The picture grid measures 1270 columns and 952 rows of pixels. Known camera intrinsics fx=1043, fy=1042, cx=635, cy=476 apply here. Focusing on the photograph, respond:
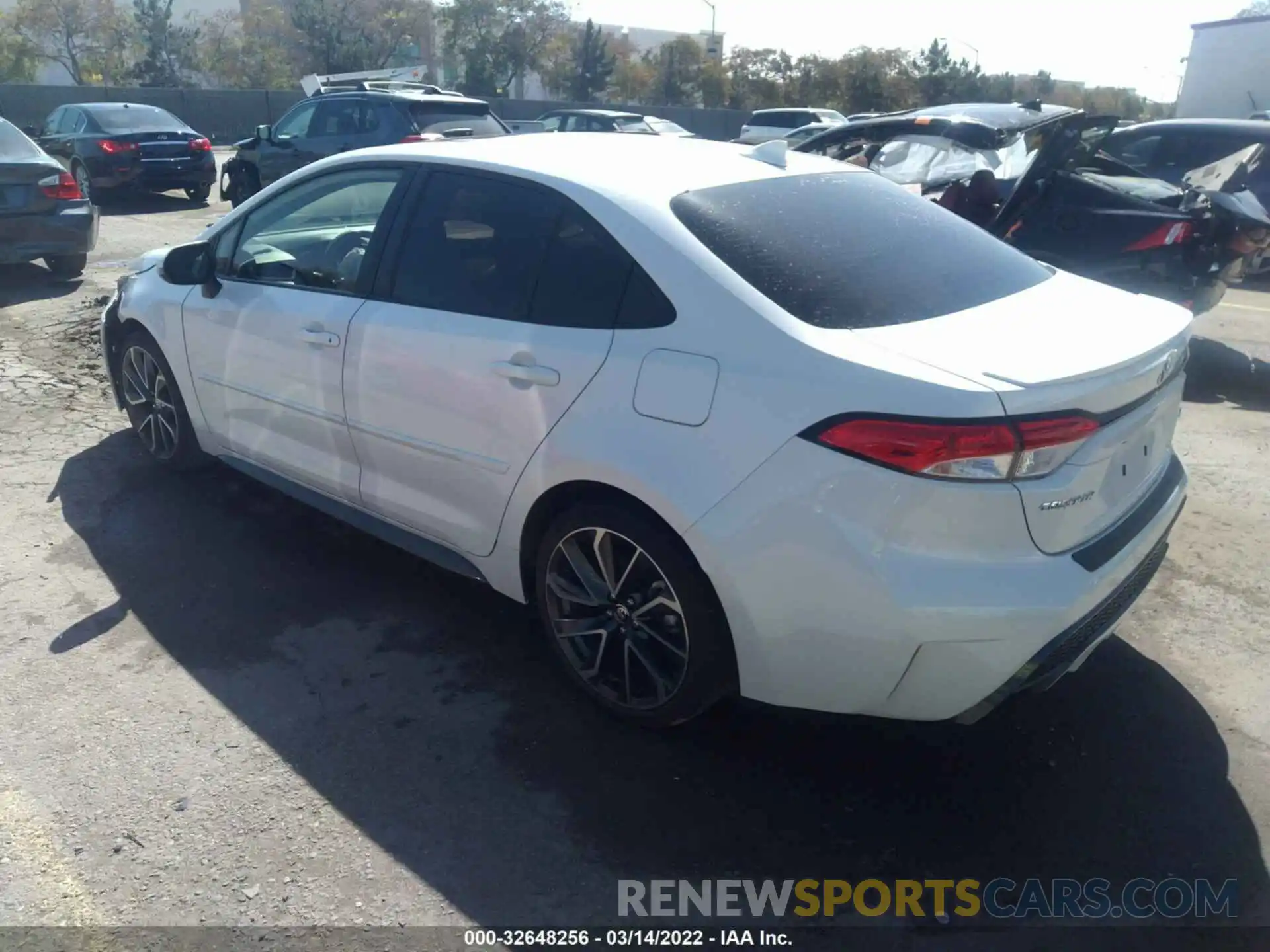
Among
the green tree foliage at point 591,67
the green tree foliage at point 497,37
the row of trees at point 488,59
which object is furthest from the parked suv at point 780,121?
the green tree foliage at point 497,37

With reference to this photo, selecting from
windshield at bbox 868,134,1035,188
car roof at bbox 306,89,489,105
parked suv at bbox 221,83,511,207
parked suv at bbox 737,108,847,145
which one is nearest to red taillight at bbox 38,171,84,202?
parked suv at bbox 221,83,511,207

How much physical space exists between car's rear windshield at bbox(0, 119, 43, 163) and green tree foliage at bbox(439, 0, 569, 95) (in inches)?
1716

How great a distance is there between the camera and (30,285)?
31.4 ft

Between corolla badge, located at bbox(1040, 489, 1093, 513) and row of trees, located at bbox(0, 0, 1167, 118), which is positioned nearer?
corolla badge, located at bbox(1040, 489, 1093, 513)

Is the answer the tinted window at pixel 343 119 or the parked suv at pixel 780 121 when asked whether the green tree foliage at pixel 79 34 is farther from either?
the tinted window at pixel 343 119

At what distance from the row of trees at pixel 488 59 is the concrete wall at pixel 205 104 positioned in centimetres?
1167

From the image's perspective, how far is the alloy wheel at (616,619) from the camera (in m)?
3.08

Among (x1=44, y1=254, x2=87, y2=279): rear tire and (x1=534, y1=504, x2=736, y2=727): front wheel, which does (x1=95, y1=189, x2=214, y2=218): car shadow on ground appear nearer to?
(x1=44, y1=254, x2=87, y2=279): rear tire

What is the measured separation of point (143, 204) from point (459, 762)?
1583 centimetres

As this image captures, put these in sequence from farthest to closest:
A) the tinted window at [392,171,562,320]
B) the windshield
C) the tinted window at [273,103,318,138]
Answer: the tinted window at [273,103,318,138]
the windshield
the tinted window at [392,171,562,320]

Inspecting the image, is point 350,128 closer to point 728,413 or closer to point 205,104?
point 728,413

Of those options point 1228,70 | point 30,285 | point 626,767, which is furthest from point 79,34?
point 626,767

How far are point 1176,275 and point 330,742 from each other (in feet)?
20.7

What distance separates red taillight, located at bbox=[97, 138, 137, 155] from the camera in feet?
48.8
